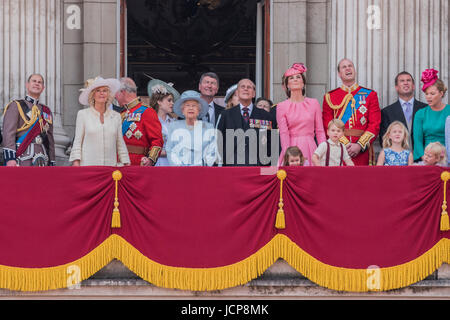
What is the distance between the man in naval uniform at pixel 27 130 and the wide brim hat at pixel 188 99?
5.15 feet

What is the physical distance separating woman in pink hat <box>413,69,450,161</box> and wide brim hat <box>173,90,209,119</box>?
2.45m

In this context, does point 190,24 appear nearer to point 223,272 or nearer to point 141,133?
point 141,133

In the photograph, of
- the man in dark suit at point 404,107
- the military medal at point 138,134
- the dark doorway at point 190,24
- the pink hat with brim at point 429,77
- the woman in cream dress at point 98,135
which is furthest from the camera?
the dark doorway at point 190,24

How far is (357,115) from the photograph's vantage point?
1144cm

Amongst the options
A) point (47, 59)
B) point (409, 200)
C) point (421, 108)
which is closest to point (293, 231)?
point (409, 200)

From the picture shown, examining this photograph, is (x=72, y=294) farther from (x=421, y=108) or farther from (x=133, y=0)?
(x=133, y=0)

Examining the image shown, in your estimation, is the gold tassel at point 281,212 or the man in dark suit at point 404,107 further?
the man in dark suit at point 404,107

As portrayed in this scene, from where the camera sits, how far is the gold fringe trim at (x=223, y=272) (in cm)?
930

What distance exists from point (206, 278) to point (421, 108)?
383 cm

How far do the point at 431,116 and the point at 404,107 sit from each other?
819 millimetres

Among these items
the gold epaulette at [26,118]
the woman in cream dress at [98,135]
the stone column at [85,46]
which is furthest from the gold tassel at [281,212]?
the stone column at [85,46]

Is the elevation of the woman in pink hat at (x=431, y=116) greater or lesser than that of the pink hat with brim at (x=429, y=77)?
lesser

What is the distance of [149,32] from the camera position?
54.5 feet

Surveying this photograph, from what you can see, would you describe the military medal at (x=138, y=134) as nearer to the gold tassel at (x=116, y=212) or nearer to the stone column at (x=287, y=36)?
the gold tassel at (x=116, y=212)
